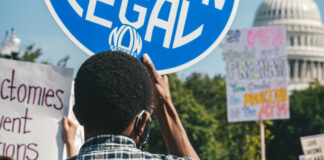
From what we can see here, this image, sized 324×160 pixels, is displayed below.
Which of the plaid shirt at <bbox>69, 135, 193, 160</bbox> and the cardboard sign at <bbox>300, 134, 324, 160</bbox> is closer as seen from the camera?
the plaid shirt at <bbox>69, 135, 193, 160</bbox>

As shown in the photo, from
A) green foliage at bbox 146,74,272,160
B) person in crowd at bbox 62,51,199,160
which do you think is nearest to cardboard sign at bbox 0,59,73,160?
person in crowd at bbox 62,51,199,160

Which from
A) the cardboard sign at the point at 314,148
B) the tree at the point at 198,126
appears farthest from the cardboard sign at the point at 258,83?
the tree at the point at 198,126

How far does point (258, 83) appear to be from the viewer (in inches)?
306

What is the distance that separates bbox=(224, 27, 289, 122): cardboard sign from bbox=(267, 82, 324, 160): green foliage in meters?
26.6

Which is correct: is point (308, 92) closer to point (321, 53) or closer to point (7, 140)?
point (321, 53)

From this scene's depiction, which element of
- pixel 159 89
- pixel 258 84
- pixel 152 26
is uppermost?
pixel 258 84

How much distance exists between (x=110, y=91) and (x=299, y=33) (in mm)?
76795

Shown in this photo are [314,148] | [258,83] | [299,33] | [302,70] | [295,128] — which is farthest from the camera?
[299,33]

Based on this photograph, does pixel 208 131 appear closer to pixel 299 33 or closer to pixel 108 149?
pixel 108 149

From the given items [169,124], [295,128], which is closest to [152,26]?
[169,124]

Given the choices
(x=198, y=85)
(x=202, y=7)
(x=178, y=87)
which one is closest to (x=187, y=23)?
(x=202, y=7)

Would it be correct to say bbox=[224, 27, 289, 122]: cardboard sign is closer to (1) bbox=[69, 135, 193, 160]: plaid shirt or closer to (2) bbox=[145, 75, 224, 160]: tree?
(1) bbox=[69, 135, 193, 160]: plaid shirt

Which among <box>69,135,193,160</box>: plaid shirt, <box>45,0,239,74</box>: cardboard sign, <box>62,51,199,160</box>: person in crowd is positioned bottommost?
<box>69,135,193,160</box>: plaid shirt

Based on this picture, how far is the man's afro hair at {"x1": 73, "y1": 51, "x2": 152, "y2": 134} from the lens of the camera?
1.33m
